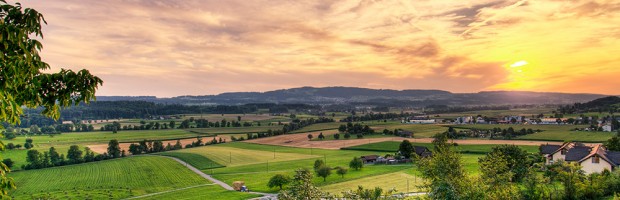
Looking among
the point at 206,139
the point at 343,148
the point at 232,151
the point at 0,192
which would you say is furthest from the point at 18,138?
the point at 0,192

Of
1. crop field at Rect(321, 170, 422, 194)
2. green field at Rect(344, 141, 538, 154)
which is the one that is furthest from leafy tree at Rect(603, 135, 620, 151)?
crop field at Rect(321, 170, 422, 194)

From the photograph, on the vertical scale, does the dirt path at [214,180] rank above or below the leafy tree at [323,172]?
below

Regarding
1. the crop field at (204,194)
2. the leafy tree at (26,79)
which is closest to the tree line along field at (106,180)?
the crop field at (204,194)

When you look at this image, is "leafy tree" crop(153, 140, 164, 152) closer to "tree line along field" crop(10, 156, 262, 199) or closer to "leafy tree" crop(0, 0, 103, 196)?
"tree line along field" crop(10, 156, 262, 199)

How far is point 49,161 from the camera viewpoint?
345 feet

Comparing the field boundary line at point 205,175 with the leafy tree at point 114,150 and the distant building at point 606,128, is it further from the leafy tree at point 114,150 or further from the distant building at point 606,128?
the distant building at point 606,128

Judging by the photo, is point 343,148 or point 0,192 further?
point 343,148

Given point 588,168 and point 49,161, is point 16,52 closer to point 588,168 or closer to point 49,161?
point 588,168

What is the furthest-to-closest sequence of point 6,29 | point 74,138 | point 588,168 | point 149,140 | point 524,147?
1. point 74,138
2. point 149,140
3. point 524,147
4. point 588,168
5. point 6,29

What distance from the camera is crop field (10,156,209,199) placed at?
70.4 meters

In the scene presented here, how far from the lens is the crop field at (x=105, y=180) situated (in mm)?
70438

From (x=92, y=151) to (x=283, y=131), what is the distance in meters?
68.9

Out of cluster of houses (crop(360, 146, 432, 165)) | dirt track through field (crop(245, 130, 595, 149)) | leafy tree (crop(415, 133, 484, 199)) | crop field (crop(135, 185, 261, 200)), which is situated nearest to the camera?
leafy tree (crop(415, 133, 484, 199))

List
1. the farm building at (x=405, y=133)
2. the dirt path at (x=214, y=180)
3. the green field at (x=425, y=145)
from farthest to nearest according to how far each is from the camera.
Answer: the farm building at (x=405, y=133), the green field at (x=425, y=145), the dirt path at (x=214, y=180)
